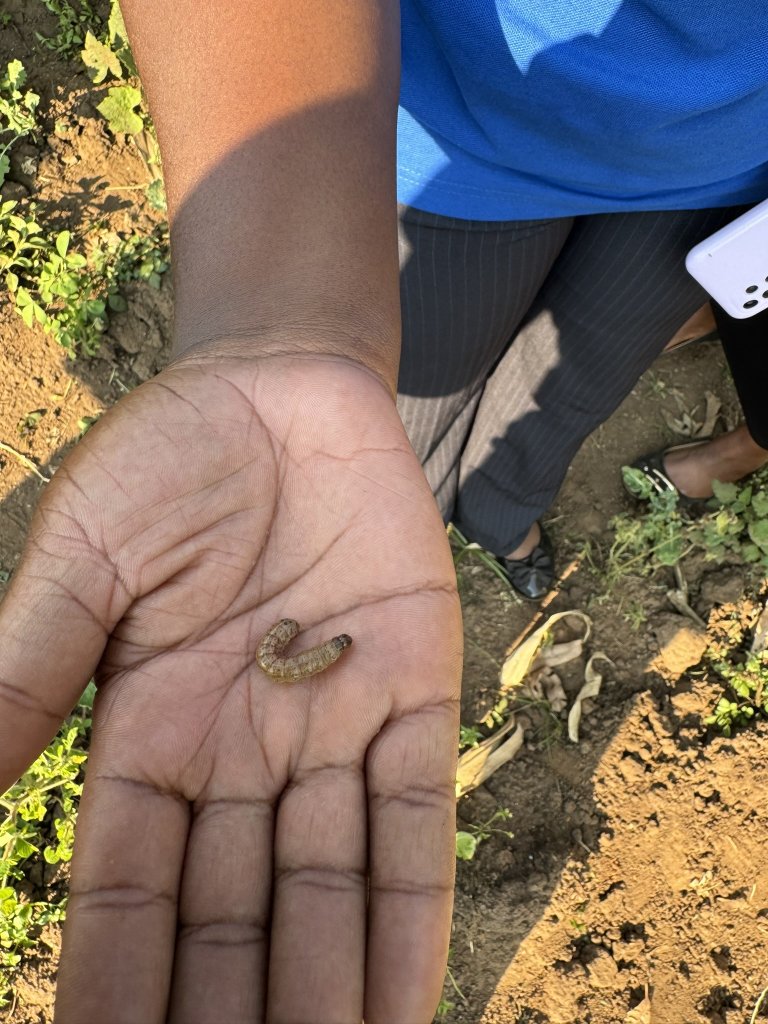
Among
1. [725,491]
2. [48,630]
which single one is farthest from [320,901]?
[725,491]

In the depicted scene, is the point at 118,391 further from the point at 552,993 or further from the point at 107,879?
the point at 552,993

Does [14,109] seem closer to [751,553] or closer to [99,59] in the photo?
[99,59]

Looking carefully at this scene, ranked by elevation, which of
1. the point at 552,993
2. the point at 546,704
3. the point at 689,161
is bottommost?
the point at 552,993

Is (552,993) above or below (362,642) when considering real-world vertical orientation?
below

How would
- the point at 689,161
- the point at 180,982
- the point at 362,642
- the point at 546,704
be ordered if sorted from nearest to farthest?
the point at 180,982 → the point at 362,642 → the point at 689,161 → the point at 546,704

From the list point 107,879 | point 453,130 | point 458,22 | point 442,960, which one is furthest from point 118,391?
point 442,960

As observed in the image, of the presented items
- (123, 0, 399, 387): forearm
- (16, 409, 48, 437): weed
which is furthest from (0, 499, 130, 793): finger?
(16, 409, 48, 437): weed

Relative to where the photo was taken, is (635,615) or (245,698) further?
(635,615)
